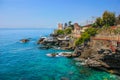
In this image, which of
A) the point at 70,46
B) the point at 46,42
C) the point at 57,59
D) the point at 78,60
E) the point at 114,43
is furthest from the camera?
the point at 46,42

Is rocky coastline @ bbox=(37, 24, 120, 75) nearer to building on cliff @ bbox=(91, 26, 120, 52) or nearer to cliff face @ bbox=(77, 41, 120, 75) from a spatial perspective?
cliff face @ bbox=(77, 41, 120, 75)

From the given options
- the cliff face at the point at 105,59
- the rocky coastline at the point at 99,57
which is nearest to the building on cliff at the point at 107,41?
the cliff face at the point at 105,59

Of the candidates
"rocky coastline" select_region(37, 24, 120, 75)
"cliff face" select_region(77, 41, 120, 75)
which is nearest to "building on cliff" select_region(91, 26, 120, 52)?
"cliff face" select_region(77, 41, 120, 75)

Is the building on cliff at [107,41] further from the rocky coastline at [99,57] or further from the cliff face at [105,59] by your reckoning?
the rocky coastline at [99,57]

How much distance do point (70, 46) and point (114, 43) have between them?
3456 cm

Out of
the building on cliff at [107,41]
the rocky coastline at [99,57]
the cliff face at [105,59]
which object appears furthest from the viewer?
the building on cliff at [107,41]

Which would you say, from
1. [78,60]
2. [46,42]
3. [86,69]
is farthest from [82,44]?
[46,42]

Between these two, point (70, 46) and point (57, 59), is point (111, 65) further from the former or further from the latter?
point (70, 46)

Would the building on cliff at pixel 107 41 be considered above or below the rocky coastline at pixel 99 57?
above

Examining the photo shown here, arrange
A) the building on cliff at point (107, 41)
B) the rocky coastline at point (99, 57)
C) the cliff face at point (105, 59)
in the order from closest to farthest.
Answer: the cliff face at point (105, 59) < the rocky coastline at point (99, 57) < the building on cliff at point (107, 41)

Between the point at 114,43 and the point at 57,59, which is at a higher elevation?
the point at 114,43

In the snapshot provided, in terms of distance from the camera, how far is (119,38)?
41.5 meters

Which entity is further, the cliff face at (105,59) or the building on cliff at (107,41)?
the building on cliff at (107,41)

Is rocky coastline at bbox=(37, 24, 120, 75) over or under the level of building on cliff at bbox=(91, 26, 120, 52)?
under
